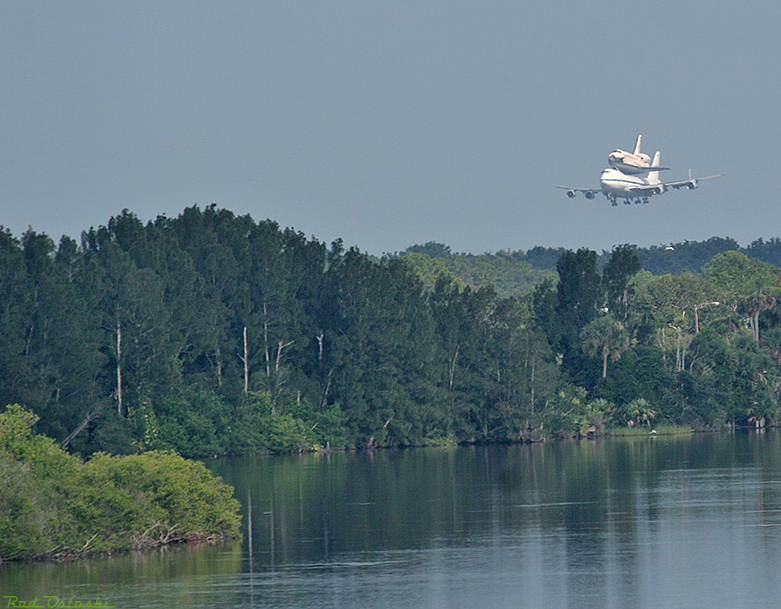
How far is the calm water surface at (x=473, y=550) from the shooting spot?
25500mm

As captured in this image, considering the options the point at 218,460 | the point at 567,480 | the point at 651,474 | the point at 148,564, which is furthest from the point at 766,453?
the point at 148,564

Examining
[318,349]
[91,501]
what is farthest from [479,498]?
[318,349]

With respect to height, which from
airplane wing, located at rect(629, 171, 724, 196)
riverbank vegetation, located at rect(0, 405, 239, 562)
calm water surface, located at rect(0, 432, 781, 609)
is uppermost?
airplane wing, located at rect(629, 171, 724, 196)

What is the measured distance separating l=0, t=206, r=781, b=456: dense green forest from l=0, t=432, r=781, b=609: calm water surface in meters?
14.7

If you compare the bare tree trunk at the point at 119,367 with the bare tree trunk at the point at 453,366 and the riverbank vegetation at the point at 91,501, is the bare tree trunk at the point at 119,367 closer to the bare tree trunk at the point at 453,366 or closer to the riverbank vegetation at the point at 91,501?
the bare tree trunk at the point at 453,366

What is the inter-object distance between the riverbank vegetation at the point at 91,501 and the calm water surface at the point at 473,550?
2.39 feet

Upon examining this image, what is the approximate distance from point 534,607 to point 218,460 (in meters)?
50.6

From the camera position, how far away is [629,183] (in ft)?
452

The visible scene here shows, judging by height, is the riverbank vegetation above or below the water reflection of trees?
above

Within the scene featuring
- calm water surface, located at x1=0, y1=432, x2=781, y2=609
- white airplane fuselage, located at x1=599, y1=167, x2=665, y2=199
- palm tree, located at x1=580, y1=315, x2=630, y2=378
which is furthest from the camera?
white airplane fuselage, located at x1=599, y1=167, x2=665, y2=199

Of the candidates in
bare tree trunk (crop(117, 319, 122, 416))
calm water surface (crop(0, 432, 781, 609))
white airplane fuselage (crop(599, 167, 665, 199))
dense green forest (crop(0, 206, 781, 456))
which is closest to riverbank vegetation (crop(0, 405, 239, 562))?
calm water surface (crop(0, 432, 781, 609))

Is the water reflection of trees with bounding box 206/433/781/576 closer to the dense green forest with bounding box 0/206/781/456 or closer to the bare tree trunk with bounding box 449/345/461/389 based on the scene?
the dense green forest with bounding box 0/206/781/456

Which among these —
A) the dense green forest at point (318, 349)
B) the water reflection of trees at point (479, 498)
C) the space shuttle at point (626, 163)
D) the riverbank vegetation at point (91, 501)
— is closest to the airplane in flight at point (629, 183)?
the space shuttle at point (626, 163)

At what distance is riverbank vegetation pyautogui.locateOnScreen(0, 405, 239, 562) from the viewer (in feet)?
97.5
